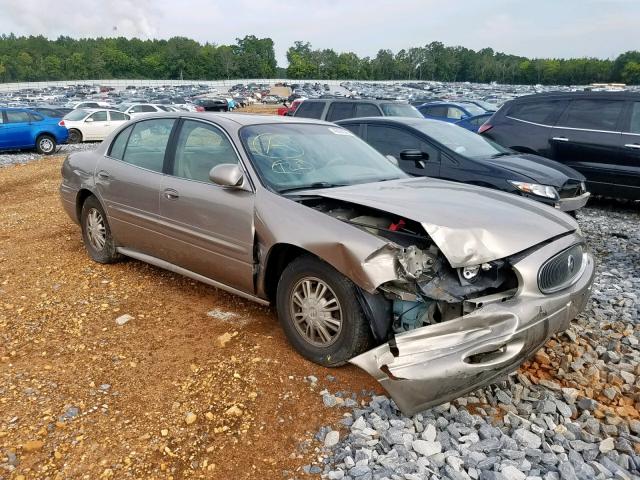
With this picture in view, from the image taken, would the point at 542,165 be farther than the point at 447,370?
Yes

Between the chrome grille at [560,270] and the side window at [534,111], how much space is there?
18.8 feet

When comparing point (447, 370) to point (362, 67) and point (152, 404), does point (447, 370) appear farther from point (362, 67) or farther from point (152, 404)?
point (362, 67)

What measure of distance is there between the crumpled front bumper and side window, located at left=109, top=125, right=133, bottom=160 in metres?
3.50

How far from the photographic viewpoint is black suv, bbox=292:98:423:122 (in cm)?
1052

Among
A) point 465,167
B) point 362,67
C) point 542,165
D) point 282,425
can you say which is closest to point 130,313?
point 282,425

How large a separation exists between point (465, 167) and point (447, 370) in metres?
4.19

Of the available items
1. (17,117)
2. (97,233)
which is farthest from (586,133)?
(17,117)

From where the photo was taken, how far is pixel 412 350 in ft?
8.46

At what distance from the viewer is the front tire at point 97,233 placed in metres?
5.12

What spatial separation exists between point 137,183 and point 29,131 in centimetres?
1454

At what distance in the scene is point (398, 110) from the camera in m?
11.2

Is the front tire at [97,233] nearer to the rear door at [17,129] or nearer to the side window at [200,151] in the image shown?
the side window at [200,151]

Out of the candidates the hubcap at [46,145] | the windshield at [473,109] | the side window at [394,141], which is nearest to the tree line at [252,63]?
the windshield at [473,109]

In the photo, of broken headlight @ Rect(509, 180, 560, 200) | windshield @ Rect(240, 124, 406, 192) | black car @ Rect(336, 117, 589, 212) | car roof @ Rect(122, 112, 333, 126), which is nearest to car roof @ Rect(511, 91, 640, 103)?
black car @ Rect(336, 117, 589, 212)
